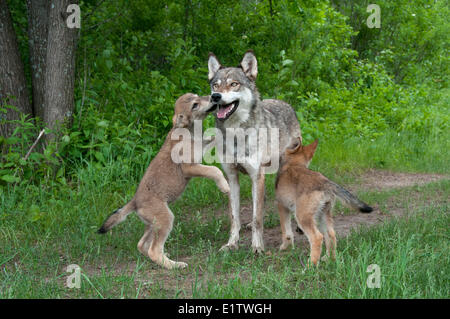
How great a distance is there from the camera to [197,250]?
5195mm

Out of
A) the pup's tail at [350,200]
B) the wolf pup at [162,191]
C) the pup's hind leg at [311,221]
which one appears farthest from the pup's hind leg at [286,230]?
the pup's tail at [350,200]

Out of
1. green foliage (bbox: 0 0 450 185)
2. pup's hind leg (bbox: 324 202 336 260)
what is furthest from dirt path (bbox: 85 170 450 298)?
green foliage (bbox: 0 0 450 185)

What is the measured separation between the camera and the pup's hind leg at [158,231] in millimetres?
4977

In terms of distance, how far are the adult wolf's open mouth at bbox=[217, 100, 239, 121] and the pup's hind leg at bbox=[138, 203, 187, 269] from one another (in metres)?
1.16

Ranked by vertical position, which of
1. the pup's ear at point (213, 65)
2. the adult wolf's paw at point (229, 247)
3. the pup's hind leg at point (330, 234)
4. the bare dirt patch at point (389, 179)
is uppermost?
the pup's ear at point (213, 65)

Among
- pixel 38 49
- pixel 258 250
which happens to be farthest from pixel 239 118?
pixel 38 49

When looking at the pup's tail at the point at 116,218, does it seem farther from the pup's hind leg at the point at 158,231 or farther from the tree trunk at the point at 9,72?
the tree trunk at the point at 9,72

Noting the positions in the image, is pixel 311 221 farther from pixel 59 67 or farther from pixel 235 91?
pixel 59 67

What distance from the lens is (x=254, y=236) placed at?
5590 mm

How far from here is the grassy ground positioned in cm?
399

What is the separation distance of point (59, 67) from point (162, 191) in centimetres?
309

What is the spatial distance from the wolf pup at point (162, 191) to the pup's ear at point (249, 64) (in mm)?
599

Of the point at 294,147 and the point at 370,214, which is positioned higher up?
the point at 294,147
